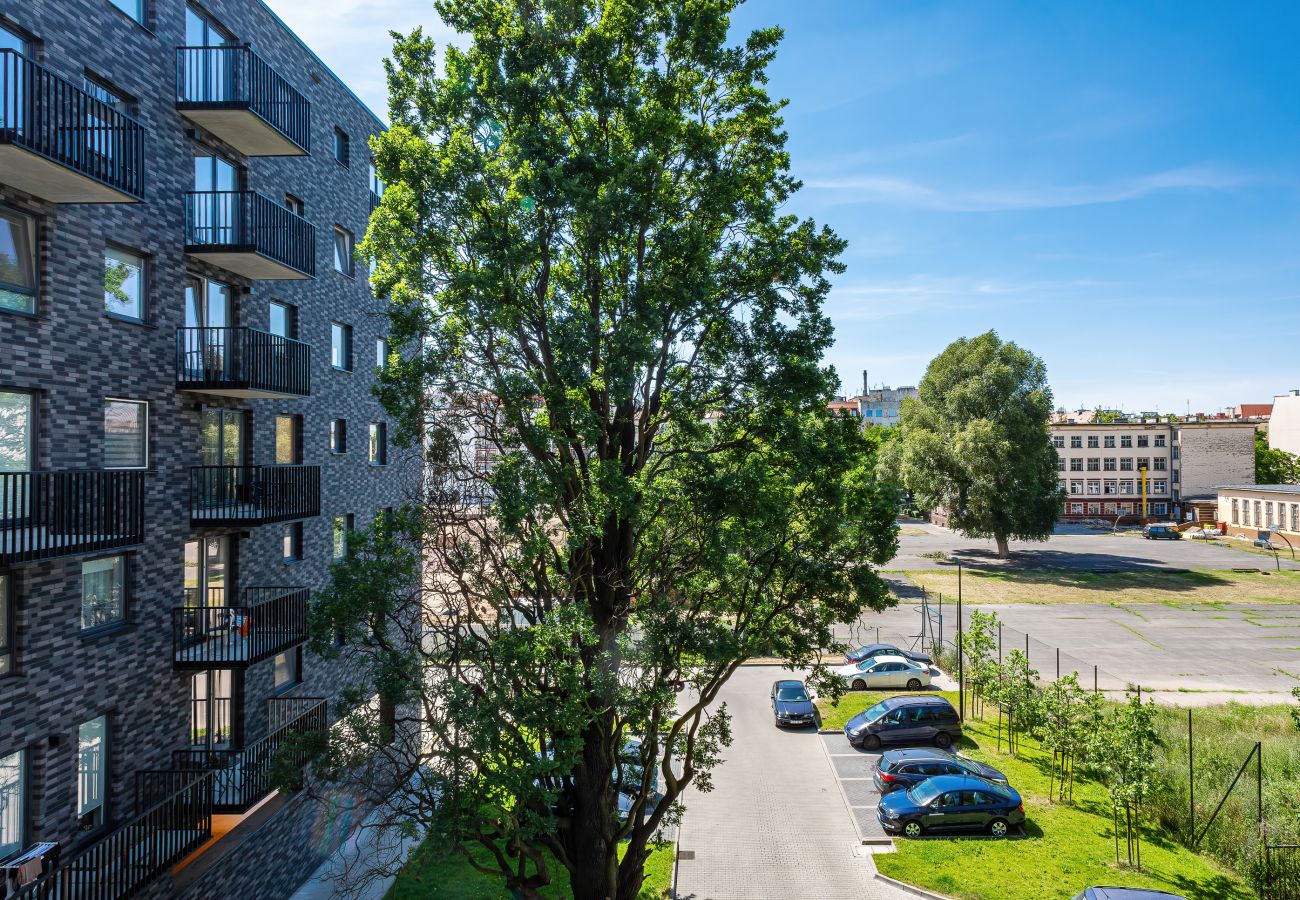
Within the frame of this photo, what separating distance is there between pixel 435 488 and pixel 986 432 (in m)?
44.0

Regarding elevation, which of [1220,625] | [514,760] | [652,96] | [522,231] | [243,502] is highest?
[652,96]

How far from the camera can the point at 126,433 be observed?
1109 cm

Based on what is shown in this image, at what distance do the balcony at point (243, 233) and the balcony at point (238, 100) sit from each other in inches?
44.2

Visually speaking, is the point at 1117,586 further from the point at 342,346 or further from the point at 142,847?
the point at 142,847

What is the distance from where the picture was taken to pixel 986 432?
158ft

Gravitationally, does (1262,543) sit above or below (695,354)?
below

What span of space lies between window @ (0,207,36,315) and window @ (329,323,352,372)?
8.80 metres


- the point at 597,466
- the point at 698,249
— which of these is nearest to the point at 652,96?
the point at 698,249

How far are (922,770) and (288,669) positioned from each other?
47.6ft

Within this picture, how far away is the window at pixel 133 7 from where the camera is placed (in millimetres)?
10805

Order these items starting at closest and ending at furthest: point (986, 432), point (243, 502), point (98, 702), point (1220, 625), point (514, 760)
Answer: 1. point (514, 760)
2. point (98, 702)
3. point (243, 502)
4. point (1220, 625)
5. point (986, 432)

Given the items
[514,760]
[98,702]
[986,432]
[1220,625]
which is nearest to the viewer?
[514,760]

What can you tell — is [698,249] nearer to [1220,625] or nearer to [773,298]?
[773,298]

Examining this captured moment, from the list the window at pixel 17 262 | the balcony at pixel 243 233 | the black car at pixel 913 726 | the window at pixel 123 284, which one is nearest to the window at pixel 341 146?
the balcony at pixel 243 233
